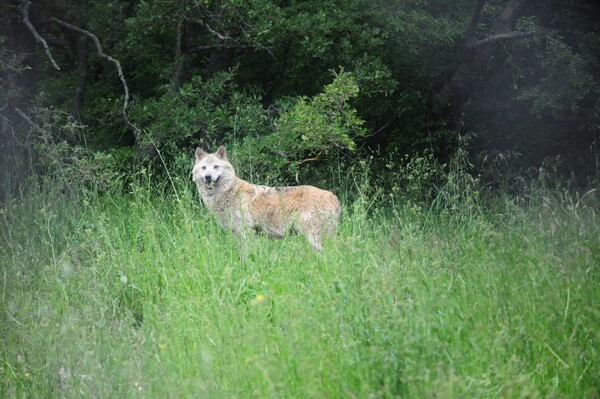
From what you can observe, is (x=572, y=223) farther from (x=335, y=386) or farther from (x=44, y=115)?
(x=44, y=115)

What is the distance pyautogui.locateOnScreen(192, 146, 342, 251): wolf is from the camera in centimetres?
776

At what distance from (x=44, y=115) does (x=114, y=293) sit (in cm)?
405

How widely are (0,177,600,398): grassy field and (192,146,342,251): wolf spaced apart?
1.50 meters

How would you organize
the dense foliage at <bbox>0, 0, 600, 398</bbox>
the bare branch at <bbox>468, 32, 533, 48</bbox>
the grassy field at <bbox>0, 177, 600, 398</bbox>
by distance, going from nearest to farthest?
the grassy field at <bbox>0, 177, 600, 398</bbox>
the dense foliage at <bbox>0, 0, 600, 398</bbox>
the bare branch at <bbox>468, 32, 533, 48</bbox>

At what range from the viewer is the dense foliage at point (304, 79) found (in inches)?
388

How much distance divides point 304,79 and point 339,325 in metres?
8.20

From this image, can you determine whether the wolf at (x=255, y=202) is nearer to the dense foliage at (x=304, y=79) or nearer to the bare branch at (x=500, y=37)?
the dense foliage at (x=304, y=79)

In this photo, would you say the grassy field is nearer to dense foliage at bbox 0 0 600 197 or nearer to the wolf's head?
the wolf's head

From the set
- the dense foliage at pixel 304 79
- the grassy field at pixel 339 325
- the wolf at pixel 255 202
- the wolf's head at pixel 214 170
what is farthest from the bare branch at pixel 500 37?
the grassy field at pixel 339 325

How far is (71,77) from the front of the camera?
12.8m

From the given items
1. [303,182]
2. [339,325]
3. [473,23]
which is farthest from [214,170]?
[473,23]

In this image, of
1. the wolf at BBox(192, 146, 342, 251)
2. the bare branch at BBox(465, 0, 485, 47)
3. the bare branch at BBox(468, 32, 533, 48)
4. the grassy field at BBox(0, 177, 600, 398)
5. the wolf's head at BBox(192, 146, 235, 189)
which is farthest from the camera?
the bare branch at BBox(465, 0, 485, 47)

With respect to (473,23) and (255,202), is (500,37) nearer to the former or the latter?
(473,23)

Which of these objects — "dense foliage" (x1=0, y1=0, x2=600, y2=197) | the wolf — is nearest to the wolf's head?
the wolf
